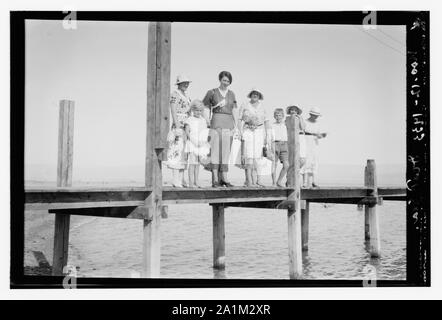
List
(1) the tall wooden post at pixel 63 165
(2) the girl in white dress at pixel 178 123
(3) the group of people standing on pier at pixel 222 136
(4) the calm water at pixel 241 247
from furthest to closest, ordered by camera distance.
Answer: (4) the calm water at pixel 241 247 < (1) the tall wooden post at pixel 63 165 < (3) the group of people standing on pier at pixel 222 136 < (2) the girl in white dress at pixel 178 123

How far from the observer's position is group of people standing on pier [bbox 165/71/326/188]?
9609 mm

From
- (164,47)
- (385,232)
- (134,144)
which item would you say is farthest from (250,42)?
(385,232)

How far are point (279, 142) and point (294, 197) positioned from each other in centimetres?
97

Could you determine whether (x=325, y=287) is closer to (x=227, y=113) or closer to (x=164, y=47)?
(x=227, y=113)

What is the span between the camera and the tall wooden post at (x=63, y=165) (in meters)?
10.5

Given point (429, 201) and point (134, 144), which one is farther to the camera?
point (134, 144)

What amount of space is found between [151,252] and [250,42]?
3572 millimetres

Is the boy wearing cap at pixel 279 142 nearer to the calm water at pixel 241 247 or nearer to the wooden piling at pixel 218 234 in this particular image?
the calm water at pixel 241 247

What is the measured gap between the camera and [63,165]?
10.7 meters

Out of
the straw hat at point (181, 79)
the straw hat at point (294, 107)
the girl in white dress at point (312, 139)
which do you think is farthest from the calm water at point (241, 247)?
the straw hat at point (181, 79)

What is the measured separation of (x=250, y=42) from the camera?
10.6m

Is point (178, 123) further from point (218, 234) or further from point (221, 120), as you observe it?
point (218, 234)

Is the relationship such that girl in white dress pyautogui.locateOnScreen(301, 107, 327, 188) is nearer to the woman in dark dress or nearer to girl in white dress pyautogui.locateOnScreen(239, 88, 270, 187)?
girl in white dress pyautogui.locateOnScreen(239, 88, 270, 187)

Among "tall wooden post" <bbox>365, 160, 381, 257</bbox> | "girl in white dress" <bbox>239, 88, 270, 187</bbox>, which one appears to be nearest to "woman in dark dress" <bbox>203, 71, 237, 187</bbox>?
"girl in white dress" <bbox>239, 88, 270, 187</bbox>
